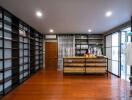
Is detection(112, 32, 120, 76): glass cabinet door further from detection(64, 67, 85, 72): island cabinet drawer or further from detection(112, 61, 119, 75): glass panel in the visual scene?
detection(64, 67, 85, 72): island cabinet drawer

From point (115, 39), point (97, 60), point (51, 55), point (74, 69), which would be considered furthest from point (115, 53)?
point (51, 55)

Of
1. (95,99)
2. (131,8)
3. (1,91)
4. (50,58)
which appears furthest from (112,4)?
(50,58)

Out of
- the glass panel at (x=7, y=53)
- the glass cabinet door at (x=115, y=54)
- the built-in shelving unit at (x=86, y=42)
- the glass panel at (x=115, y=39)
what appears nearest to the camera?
the glass panel at (x=7, y=53)

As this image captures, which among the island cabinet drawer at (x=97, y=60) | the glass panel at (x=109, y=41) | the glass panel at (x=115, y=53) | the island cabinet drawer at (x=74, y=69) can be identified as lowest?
the island cabinet drawer at (x=74, y=69)

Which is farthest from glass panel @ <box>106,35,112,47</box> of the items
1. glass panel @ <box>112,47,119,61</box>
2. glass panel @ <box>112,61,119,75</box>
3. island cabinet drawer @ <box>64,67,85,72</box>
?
island cabinet drawer @ <box>64,67,85,72</box>

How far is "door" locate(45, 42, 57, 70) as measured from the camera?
37.0 feet

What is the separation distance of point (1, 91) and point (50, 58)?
6901 mm

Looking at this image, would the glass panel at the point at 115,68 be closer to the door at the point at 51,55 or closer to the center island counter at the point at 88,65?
the center island counter at the point at 88,65

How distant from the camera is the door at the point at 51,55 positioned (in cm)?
1127

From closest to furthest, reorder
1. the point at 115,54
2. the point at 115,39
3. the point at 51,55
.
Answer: the point at 115,54
the point at 115,39
the point at 51,55

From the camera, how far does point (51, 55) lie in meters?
11.3

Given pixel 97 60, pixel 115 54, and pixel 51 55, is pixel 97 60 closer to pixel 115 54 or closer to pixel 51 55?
pixel 115 54

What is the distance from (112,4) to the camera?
4164 millimetres

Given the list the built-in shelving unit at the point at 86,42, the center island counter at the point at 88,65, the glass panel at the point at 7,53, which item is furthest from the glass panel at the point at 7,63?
the built-in shelving unit at the point at 86,42
